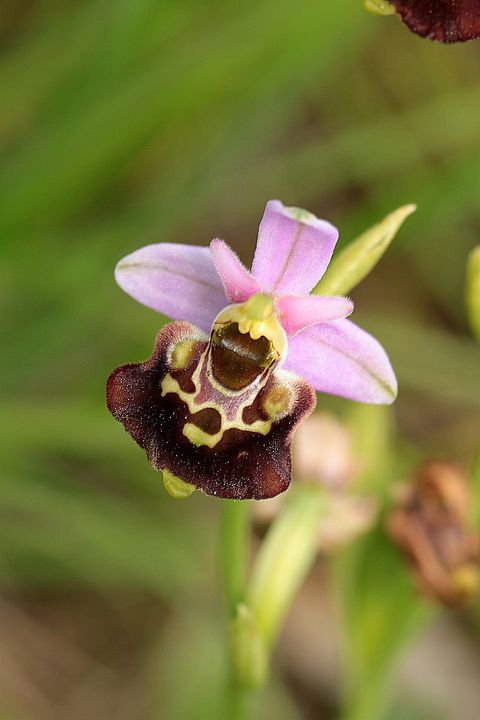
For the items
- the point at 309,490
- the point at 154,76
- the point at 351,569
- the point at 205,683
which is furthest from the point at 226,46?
the point at 205,683

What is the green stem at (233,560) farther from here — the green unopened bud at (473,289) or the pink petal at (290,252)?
the green unopened bud at (473,289)

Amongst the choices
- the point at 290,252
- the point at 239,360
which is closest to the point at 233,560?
the point at 239,360

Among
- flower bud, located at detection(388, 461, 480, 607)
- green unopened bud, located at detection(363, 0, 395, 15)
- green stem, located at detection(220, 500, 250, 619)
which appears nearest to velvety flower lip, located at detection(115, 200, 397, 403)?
green stem, located at detection(220, 500, 250, 619)

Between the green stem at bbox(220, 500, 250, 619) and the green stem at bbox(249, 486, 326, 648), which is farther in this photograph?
the green stem at bbox(249, 486, 326, 648)

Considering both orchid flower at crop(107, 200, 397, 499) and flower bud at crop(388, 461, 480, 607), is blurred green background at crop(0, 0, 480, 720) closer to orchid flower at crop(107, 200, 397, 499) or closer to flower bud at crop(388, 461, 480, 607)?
flower bud at crop(388, 461, 480, 607)

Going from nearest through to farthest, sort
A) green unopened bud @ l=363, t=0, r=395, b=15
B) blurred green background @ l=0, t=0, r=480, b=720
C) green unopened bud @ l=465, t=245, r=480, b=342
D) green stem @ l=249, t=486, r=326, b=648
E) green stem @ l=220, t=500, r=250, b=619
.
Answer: green unopened bud @ l=363, t=0, r=395, b=15, green stem @ l=220, t=500, r=250, b=619, green unopened bud @ l=465, t=245, r=480, b=342, green stem @ l=249, t=486, r=326, b=648, blurred green background @ l=0, t=0, r=480, b=720

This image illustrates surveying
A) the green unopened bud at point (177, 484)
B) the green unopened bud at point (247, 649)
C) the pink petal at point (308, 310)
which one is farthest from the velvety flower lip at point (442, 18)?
the green unopened bud at point (247, 649)
